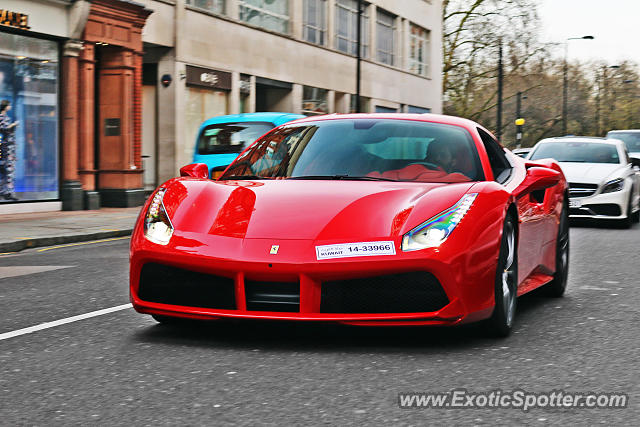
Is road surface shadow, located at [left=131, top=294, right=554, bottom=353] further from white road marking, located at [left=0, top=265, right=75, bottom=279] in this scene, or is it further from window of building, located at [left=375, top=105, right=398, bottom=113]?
window of building, located at [left=375, top=105, right=398, bottom=113]

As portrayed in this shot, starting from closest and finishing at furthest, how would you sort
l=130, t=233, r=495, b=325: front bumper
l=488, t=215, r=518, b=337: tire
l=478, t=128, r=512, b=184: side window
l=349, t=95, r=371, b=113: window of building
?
1. l=130, t=233, r=495, b=325: front bumper
2. l=488, t=215, r=518, b=337: tire
3. l=478, t=128, r=512, b=184: side window
4. l=349, t=95, r=371, b=113: window of building

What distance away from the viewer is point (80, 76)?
815 inches

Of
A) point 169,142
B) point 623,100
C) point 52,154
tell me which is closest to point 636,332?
point 52,154

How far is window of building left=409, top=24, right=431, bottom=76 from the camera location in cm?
4591

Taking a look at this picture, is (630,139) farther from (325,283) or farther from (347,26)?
(325,283)

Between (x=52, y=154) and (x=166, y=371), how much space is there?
54.8ft

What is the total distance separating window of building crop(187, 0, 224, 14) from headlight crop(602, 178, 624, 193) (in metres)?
14.7

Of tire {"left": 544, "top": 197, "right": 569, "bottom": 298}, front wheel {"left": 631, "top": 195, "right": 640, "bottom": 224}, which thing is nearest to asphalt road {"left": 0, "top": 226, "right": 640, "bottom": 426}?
tire {"left": 544, "top": 197, "right": 569, "bottom": 298}

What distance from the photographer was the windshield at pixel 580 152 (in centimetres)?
1599

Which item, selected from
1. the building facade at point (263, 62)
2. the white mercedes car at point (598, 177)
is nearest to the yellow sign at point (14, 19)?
the building facade at point (263, 62)

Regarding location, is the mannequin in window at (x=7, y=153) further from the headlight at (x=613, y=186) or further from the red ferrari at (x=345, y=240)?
the red ferrari at (x=345, y=240)

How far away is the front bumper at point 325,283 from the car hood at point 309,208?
0.12 meters

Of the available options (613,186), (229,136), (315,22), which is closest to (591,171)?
(613,186)

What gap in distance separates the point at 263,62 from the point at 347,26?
27.4ft
